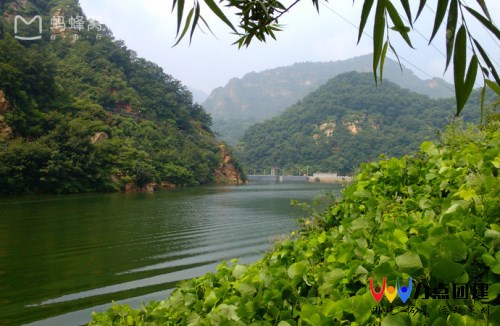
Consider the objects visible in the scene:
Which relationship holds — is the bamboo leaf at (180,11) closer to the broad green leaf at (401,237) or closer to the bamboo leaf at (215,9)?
Answer: the bamboo leaf at (215,9)

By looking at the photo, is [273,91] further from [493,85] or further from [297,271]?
[493,85]

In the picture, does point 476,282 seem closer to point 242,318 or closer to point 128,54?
point 242,318

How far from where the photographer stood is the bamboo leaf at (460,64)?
713mm

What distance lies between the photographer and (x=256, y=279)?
1.68 meters

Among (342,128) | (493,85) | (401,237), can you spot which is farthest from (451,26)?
(342,128)

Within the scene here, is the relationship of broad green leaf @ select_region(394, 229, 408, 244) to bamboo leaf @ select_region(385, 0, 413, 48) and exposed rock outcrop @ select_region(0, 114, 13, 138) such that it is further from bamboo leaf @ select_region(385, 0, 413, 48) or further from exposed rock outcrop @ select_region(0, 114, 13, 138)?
exposed rock outcrop @ select_region(0, 114, 13, 138)

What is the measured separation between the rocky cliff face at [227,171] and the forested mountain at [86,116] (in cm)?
50

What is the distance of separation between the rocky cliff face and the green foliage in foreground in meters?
44.8

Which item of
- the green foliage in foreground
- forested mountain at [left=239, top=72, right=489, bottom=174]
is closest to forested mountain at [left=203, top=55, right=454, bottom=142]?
forested mountain at [left=239, top=72, right=489, bottom=174]

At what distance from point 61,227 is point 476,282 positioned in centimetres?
1289

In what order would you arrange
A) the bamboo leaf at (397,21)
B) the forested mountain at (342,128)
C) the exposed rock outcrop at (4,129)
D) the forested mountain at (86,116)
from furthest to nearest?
the forested mountain at (342,128) < the forested mountain at (86,116) < the exposed rock outcrop at (4,129) < the bamboo leaf at (397,21)

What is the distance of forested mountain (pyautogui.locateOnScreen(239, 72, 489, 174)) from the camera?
66.8 m

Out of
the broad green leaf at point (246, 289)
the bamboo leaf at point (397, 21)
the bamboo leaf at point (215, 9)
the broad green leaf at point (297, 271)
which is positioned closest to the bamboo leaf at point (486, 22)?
the bamboo leaf at point (397, 21)

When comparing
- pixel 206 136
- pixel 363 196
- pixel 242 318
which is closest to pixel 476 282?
pixel 242 318
